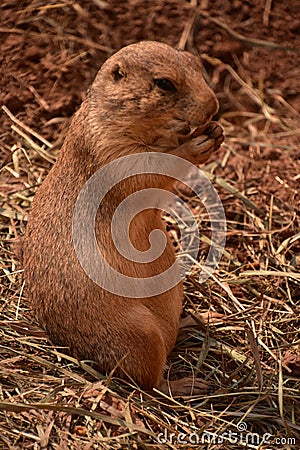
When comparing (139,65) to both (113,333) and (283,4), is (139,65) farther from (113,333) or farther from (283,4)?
(283,4)

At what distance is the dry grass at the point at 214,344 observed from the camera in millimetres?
3725

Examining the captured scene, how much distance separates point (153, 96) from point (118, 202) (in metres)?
0.61

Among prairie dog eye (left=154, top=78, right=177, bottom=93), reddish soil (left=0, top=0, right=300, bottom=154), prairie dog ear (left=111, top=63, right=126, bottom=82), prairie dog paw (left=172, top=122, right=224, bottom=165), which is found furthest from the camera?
reddish soil (left=0, top=0, right=300, bottom=154)

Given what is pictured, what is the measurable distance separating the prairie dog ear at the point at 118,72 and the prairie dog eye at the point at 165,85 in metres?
0.21

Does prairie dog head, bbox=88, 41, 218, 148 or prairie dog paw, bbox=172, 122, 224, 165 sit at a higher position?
prairie dog head, bbox=88, 41, 218, 148

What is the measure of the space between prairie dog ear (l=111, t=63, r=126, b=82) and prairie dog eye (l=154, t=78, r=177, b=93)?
0.21 metres

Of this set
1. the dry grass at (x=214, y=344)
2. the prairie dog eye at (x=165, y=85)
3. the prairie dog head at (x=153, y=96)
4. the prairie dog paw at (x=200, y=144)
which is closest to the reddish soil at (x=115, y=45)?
the dry grass at (x=214, y=344)

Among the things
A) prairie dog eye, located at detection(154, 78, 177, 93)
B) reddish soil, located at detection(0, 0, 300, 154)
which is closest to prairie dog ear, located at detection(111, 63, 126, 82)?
prairie dog eye, located at detection(154, 78, 177, 93)

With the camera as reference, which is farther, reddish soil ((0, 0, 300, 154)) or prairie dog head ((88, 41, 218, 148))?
reddish soil ((0, 0, 300, 154))

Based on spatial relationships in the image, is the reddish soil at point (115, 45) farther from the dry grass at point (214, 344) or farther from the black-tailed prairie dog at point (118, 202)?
the black-tailed prairie dog at point (118, 202)

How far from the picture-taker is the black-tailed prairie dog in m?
3.95

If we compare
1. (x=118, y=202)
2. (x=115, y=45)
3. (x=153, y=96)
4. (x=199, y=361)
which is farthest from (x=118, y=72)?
(x=115, y=45)

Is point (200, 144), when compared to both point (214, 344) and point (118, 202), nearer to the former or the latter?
point (118, 202)

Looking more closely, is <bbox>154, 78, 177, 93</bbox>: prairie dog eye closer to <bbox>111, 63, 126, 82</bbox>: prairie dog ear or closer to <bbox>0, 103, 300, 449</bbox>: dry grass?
<bbox>111, 63, 126, 82</bbox>: prairie dog ear
